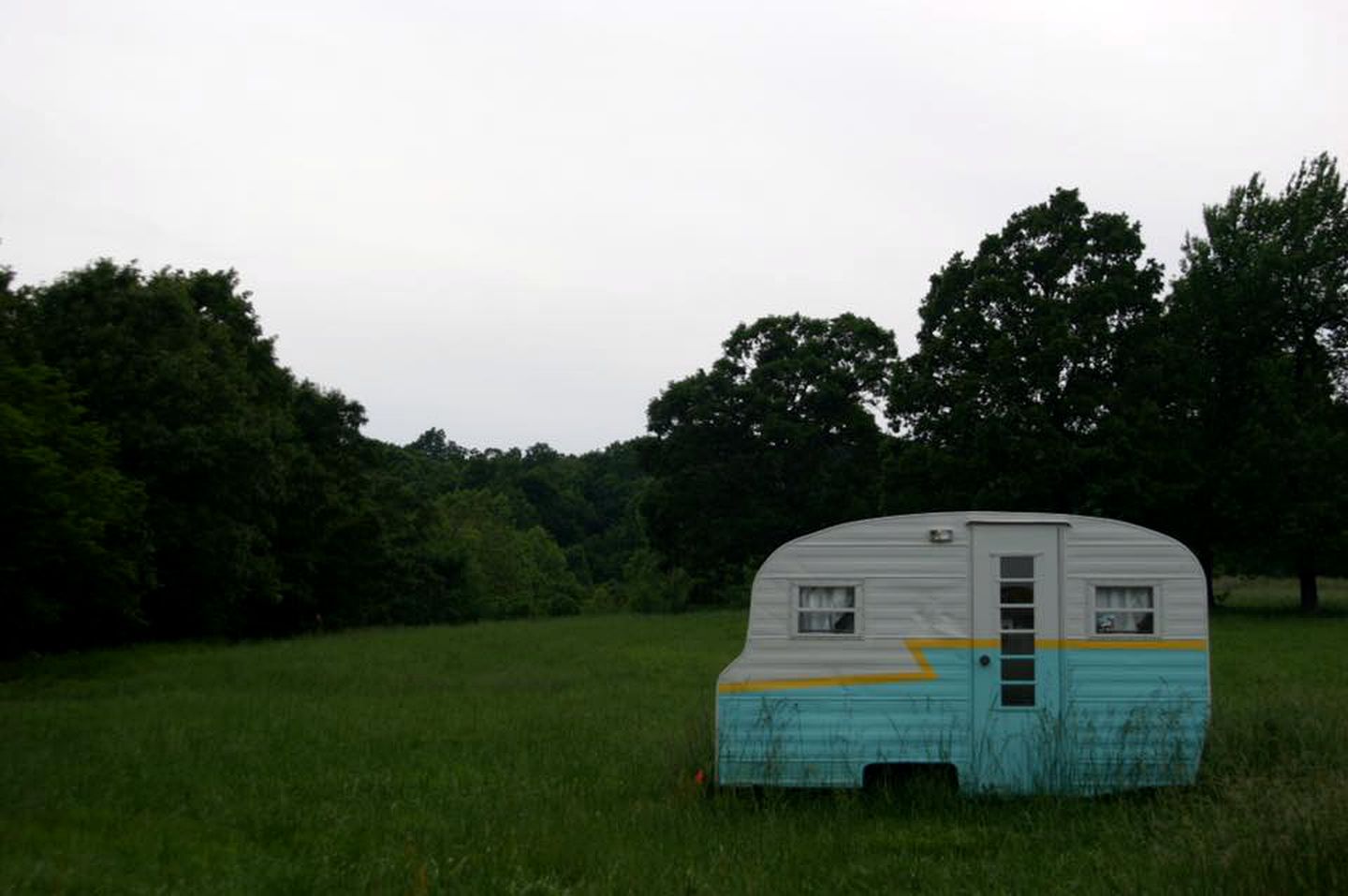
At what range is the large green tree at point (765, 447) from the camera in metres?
53.5

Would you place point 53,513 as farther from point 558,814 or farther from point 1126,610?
point 1126,610

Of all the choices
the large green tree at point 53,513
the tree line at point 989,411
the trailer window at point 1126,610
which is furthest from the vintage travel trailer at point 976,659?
the tree line at point 989,411

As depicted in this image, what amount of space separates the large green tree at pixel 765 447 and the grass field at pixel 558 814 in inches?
1358

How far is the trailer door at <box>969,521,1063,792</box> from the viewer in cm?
1067

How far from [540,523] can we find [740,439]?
59784 mm

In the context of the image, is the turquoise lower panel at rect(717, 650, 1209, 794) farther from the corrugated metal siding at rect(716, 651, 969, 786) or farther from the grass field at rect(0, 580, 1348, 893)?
the grass field at rect(0, 580, 1348, 893)

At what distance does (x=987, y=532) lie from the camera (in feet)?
36.3

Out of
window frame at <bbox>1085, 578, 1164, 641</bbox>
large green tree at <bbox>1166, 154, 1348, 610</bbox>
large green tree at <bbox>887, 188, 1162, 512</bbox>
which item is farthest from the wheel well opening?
large green tree at <bbox>1166, 154, 1348, 610</bbox>

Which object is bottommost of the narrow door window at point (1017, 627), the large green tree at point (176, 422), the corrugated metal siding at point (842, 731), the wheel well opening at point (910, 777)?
the wheel well opening at point (910, 777)

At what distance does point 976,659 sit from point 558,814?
3.79 metres

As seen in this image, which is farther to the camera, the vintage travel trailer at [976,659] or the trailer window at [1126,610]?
the trailer window at [1126,610]

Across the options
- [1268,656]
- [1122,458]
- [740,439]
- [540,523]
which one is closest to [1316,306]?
[1122,458]

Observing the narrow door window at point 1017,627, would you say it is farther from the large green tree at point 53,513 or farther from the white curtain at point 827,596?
the large green tree at point 53,513

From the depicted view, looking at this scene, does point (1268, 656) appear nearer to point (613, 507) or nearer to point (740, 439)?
point (740, 439)
